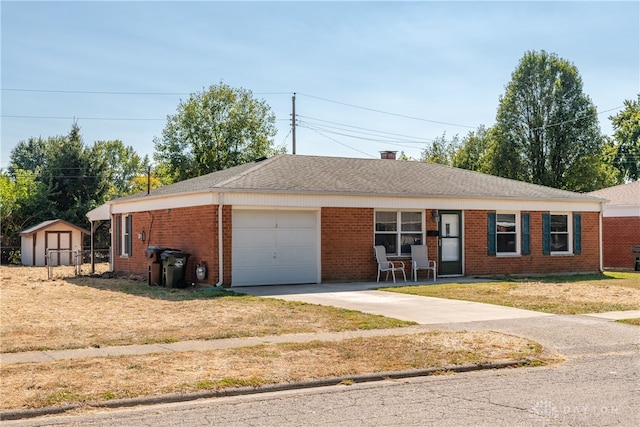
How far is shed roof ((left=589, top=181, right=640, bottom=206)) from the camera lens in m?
32.4

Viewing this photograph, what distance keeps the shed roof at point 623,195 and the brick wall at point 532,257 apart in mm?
5156

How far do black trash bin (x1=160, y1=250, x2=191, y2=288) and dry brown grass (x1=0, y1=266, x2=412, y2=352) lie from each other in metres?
0.85

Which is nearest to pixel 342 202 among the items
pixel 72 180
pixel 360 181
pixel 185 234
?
pixel 360 181

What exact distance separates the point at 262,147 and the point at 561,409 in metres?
55.3

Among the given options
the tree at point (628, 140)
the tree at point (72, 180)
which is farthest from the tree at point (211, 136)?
the tree at point (628, 140)

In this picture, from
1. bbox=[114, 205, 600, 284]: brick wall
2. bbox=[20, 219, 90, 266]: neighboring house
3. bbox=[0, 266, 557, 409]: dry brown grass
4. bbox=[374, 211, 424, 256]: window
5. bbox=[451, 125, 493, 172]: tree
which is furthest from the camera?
bbox=[451, 125, 493, 172]: tree

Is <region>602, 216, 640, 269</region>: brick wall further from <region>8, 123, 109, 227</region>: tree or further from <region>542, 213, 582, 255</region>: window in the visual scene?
<region>8, 123, 109, 227</region>: tree

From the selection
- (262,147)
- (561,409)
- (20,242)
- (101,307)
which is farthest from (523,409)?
(262,147)

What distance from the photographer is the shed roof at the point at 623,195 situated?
32406mm

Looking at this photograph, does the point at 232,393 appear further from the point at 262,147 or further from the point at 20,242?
the point at 262,147

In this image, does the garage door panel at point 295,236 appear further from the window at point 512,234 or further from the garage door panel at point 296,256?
the window at point 512,234

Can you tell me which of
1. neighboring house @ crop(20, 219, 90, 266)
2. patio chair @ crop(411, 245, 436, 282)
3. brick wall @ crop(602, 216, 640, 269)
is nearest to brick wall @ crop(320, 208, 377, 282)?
patio chair @ crop(411, 245, 436, 282)

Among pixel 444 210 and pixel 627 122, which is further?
pixel 627 122

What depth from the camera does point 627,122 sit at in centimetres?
6009
